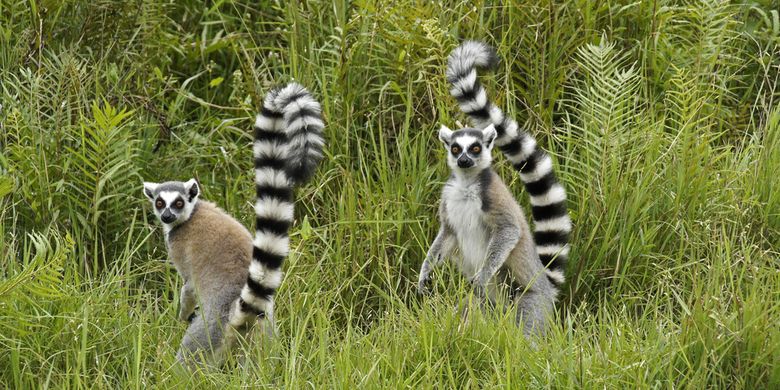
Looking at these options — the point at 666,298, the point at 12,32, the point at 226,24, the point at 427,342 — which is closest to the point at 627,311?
the point at 666,298

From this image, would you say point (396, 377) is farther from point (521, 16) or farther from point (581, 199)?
point (521, 16)

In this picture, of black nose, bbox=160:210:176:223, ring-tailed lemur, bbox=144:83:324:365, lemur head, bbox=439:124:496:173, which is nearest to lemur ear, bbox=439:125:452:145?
lemur head, bbox=439:124:496:173

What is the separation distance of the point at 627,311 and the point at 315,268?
1.46m

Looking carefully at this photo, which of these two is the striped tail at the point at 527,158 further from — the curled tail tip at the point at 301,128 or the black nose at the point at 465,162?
the curled tail tip at the point at 301,128

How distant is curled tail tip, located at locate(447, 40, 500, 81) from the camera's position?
17.2 ft

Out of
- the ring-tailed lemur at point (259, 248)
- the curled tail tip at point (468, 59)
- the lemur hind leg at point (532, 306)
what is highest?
the curled tail tip at point (468, 59)

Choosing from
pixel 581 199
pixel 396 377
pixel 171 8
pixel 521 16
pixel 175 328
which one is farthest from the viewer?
pixel 171 8

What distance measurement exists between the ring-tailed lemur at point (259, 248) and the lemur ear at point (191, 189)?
17 cm

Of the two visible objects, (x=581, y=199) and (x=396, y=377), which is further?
(x=581, y=199)

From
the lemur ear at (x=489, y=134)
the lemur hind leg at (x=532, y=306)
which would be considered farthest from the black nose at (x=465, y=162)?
the lemur hind leg at (x=532, y=306)

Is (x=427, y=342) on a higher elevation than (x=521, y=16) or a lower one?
lower

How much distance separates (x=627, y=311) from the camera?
17.0 feet

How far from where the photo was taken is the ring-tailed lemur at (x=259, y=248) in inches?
185

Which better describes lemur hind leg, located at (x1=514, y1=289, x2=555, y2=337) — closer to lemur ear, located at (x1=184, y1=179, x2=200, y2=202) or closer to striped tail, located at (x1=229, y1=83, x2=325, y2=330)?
striped tail, located at (x1=229, y1=83, x2=325, y2=330)
